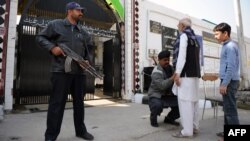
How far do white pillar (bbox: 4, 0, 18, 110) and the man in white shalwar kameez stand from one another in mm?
3653

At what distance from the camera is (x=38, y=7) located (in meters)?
7.00

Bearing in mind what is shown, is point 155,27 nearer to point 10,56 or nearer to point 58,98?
point 10,56

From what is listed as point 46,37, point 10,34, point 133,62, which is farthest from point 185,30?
point 133,62

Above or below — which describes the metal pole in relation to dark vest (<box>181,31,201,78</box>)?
above

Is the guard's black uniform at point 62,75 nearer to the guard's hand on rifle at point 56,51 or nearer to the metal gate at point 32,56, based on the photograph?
the guard's hand on rifle at point 56,51

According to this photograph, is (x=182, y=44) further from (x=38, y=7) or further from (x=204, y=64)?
(x=204, y=64)

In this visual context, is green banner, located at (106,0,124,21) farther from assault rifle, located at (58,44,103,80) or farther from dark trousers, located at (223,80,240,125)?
dark trousers, located at (223,80,240,125)

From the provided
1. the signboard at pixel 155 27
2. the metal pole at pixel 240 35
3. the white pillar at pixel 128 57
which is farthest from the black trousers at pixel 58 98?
the metal pole at pixel 240 35

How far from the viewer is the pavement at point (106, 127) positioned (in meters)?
3.65

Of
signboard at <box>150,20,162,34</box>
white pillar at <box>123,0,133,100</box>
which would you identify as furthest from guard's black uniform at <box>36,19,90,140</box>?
signboard at <box>150,20,162,34</box>

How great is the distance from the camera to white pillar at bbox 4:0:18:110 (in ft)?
18.7

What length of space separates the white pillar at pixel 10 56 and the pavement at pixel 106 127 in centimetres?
30

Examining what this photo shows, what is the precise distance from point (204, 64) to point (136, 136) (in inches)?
387

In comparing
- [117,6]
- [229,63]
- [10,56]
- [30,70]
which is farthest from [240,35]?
[10,56]
